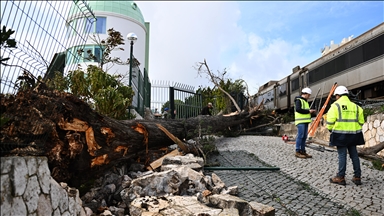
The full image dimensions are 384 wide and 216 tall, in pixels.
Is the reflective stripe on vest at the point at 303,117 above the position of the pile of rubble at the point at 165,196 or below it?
above

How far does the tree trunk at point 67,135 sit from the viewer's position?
271cm

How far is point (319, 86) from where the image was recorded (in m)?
13.9

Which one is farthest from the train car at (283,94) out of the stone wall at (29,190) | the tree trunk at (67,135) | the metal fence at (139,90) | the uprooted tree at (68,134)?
the stone wall at (29,190)

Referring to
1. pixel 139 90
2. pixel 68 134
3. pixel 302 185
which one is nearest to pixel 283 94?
pixel 139 90

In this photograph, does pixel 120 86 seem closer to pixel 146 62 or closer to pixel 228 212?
pixel 228 212

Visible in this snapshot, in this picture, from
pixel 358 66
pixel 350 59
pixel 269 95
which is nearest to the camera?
pixel 358 66

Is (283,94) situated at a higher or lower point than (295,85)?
lower

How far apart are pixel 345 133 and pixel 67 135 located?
4572mm

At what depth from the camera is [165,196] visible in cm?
432

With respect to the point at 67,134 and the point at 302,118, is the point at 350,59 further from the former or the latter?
the point at 67,134

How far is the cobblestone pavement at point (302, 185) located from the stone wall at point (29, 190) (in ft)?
9.42

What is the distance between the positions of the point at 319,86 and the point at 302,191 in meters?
9.76

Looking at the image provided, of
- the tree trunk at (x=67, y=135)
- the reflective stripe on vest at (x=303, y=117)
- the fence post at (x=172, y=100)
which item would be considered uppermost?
the fence post at (x=172, y=100)

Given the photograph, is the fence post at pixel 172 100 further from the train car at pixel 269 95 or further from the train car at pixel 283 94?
the train car at pixel 269 95
